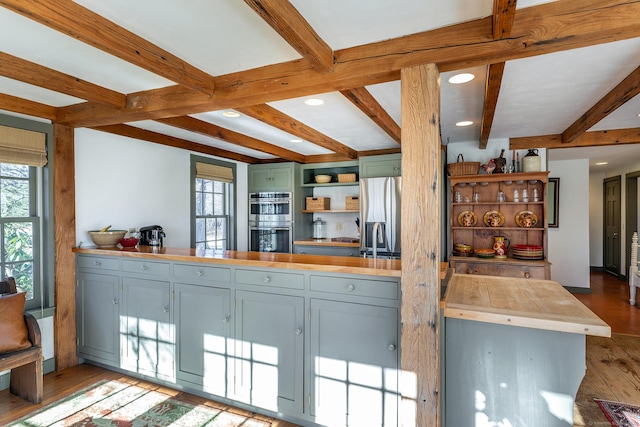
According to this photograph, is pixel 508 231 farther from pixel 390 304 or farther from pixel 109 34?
pixel 109 34

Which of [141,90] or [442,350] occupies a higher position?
[141,90]

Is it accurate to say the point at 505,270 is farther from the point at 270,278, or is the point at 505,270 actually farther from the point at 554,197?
the point at 270,278

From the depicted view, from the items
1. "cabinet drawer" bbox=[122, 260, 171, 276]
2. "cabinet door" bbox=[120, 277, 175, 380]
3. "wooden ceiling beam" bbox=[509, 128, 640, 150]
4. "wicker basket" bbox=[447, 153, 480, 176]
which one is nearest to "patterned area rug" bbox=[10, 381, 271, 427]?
"cabinet door" bbox=[120, 277, 175, 380]

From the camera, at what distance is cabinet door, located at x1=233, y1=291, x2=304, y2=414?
2.35 m

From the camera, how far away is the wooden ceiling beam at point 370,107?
244 cm

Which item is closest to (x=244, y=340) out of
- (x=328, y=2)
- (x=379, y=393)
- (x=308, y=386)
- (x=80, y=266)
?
(x=308, y=386)

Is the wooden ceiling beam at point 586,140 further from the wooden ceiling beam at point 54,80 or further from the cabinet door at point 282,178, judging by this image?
the wooden ceiling beam at point 54,80

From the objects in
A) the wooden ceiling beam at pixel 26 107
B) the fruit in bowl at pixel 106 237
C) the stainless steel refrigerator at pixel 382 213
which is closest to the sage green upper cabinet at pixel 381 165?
the stainless steel refrigerator at pixel 382 213

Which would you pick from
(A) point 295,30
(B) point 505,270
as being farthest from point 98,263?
(B) point 505,270

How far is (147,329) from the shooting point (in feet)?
9.66

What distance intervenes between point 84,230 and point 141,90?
62.8 inches

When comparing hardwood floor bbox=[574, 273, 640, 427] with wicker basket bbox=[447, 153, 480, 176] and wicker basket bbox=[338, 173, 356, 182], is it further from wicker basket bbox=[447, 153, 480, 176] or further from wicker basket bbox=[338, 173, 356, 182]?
wicker basket bbox=[338, 173, 356, 182]

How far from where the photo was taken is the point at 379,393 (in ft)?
6.95

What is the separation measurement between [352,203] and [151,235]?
2710 mm
